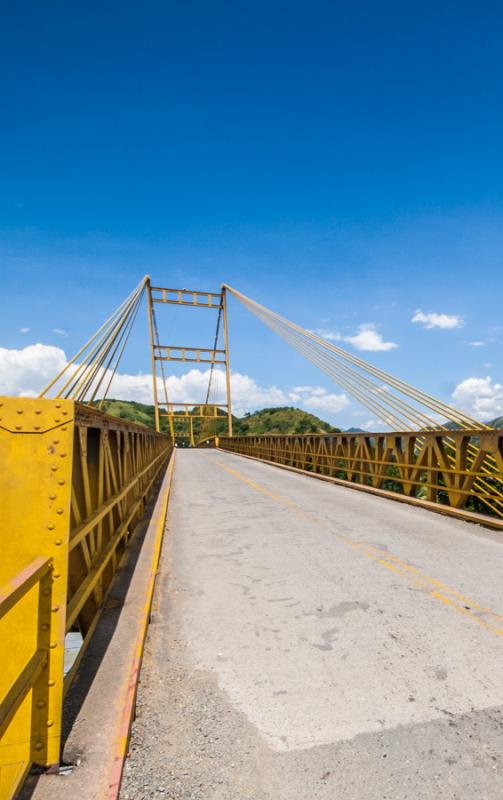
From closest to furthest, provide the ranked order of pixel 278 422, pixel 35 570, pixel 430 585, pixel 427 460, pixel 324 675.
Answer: pixel 35 570 < pixel 324 675 < pixel 430 585 < pixel 427 460 < pixel 278 422

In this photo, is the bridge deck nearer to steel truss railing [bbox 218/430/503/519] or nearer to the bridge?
the bridge

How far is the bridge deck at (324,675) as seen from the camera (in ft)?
7.54

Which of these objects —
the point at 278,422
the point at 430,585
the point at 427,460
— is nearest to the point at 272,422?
the point at 278,422

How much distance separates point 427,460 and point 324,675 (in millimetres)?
7176

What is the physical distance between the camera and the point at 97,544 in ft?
13.7

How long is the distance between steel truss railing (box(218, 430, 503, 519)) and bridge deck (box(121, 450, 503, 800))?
1.94 metres

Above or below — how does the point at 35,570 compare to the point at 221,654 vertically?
above

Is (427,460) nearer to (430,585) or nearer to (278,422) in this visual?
(430,585)

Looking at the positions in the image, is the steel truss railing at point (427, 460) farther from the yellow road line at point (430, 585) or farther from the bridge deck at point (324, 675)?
the yellow road line at point (430, 585)

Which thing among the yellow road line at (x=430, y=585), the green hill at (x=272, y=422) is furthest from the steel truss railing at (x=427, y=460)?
the green hill at (x=272, y=422)

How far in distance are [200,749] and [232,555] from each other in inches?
142

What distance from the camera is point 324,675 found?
315cm

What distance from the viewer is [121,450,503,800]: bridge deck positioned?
90.5 inches

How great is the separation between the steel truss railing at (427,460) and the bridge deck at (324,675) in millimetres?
1940
